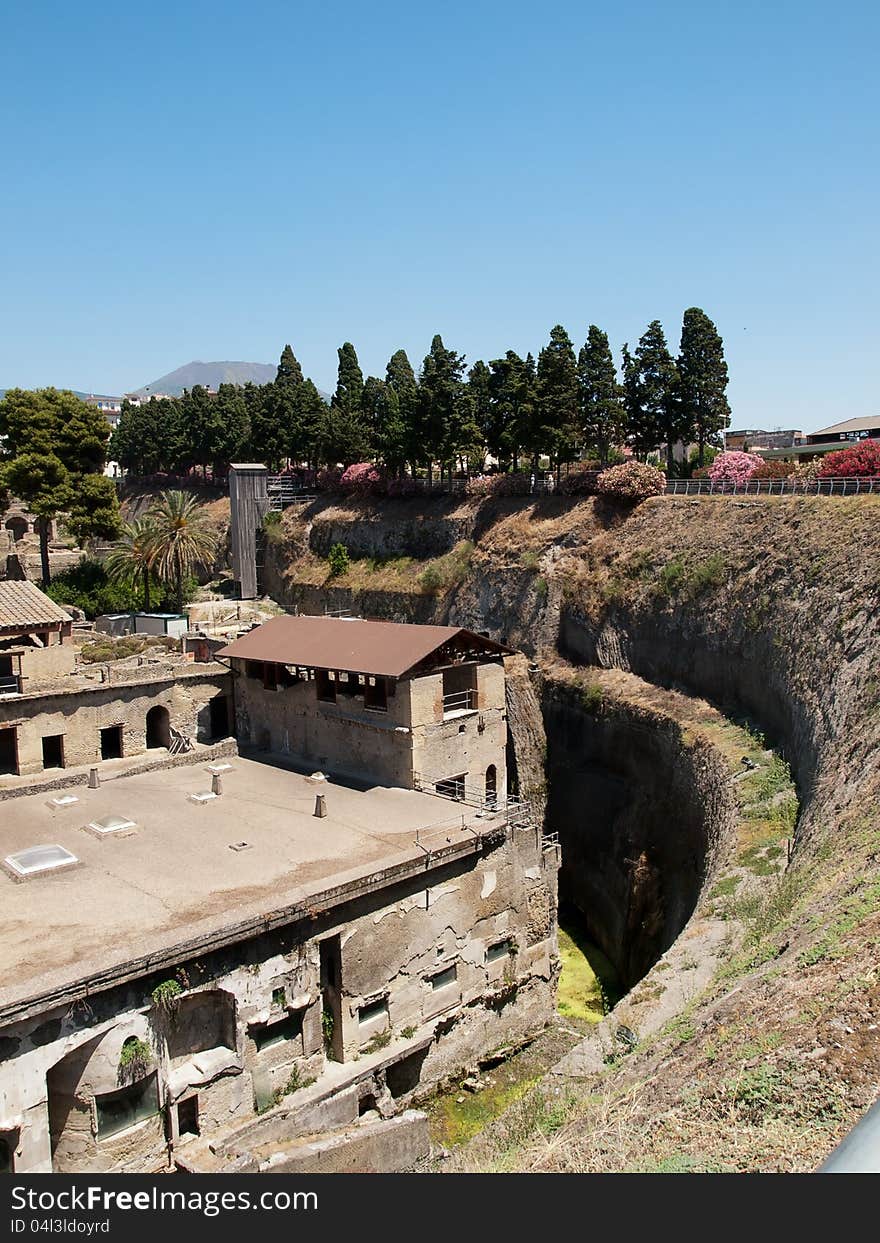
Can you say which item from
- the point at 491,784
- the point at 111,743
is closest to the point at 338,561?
the point at 111,743

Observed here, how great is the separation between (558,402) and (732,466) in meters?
9.89

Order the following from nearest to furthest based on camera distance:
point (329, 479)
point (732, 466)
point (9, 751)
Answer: point (9, 751) → point (732, 466) → point (329, 479)

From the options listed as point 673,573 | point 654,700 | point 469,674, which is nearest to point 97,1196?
point 469,674

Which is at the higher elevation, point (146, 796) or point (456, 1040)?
point (146, 796)

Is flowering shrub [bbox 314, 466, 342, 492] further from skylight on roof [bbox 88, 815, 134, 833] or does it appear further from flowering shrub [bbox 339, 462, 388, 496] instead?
skylight on roof [bbox 88, 815, 134, 833]

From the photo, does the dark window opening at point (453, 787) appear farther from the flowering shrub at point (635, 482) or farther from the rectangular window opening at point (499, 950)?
the flowering shrub at point (635, 482)

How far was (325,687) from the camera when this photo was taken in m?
34.2

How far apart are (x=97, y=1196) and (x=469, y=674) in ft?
85.8

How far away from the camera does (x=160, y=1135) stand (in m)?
20.3

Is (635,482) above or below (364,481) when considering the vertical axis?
below

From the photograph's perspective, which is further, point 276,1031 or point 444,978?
point 444,978

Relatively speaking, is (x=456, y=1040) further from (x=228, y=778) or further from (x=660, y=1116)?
(x=660, y=1116)

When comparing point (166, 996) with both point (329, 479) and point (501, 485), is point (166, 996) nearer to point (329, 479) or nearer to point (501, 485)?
point (501, 485)

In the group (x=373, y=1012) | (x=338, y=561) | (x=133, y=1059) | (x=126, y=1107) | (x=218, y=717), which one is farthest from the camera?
(x=338, y=561)
